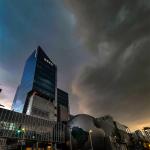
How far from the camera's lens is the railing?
2189 inches

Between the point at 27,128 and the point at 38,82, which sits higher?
the point at 38,82

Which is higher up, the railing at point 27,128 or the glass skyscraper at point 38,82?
the glass skyscraper at point 38,82

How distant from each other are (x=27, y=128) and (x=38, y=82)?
5305 cm

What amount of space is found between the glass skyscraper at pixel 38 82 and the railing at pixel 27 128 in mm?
40469

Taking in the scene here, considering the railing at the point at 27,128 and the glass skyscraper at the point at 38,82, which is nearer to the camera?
the railing at the point at 27,128

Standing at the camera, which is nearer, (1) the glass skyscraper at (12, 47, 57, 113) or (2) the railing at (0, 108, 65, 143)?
(2) the railing at (0, 108, 65, 143)

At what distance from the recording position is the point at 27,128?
2425 inches

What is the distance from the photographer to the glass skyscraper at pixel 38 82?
4218 inches

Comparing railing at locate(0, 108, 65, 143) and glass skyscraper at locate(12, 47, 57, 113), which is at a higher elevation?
glass skyscraper at locate(12, 47, 57, 113)

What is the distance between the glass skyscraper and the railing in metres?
40.5

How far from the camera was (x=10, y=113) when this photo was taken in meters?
59.6

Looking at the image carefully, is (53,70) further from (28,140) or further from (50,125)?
(28,140)

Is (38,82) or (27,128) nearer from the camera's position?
(27,128)

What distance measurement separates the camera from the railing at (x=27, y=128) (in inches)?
2189
